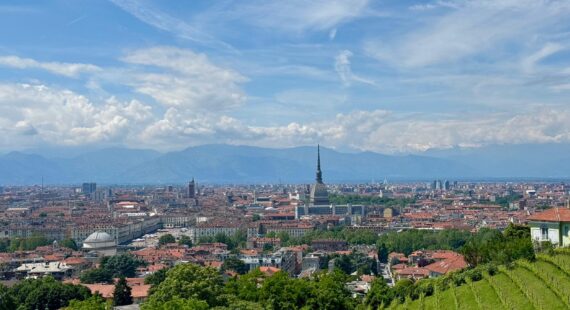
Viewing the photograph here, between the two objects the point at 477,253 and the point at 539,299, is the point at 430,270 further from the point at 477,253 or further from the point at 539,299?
the point at 539,299

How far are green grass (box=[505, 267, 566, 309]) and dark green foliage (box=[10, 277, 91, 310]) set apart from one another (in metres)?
21.7

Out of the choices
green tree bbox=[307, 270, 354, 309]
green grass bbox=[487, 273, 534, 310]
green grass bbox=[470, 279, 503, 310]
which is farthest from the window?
green tree bbox=[307, 270, 354, 309]

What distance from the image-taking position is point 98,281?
4825 cm

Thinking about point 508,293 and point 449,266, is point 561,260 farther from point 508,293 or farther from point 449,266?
point 449,266

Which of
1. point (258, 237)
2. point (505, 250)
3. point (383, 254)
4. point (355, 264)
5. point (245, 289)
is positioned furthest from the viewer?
point (258, 237)

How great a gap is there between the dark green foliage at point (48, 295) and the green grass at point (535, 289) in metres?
21.7

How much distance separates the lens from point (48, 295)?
35594 mm

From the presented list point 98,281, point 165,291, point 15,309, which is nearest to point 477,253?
point 165,291

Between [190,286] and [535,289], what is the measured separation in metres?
11.6

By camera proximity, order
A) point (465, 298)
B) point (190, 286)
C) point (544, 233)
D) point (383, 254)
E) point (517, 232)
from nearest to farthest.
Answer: point (465, 298) < point (190, 286) < point (544, 233) < point (517, 232) < point (383, 254)

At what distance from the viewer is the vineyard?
18.7 m

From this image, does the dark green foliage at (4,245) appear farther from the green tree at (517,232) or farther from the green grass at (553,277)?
the green grass at (553,277)

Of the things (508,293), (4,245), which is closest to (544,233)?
(508,293)

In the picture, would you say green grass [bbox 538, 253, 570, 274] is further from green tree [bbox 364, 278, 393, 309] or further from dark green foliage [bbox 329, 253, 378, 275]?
dark green foliage [bbox 329, 253, 378, 275]
